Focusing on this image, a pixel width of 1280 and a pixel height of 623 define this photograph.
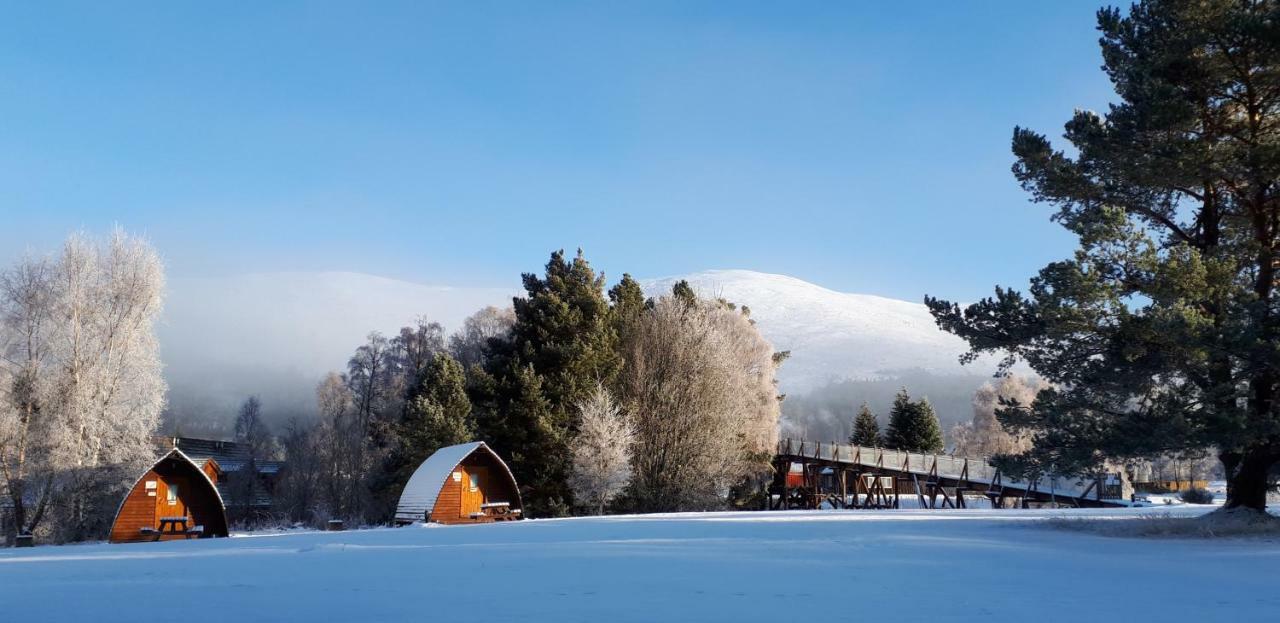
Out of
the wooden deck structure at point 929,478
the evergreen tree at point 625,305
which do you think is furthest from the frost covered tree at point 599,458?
the wooden deck structure at point 929,478

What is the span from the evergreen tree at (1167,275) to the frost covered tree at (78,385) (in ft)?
101

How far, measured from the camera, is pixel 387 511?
39.9m

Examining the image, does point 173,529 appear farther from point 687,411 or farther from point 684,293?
point 684,293

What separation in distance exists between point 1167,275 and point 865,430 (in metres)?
50.4

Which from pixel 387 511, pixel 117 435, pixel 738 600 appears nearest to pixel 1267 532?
pixel 738 600

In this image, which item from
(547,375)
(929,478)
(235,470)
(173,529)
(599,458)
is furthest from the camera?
(235,470)

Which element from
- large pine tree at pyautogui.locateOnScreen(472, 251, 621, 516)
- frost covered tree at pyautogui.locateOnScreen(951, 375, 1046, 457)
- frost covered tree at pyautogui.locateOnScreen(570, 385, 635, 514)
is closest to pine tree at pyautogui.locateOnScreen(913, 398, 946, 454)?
frost covered tree at pyautogui.locateOnScreen(951, 375, 1046, 457)

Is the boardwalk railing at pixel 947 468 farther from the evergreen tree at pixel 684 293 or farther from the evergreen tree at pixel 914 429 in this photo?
the evergreen tree at pixel 914 429

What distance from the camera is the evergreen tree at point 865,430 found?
64.7 metres

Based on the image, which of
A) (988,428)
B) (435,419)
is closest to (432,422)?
(435,419)

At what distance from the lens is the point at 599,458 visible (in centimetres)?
3547

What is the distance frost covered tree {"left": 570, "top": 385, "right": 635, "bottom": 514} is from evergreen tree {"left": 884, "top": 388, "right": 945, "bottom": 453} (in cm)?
3079

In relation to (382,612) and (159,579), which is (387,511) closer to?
(159,579)

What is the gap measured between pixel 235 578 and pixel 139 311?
29968 mm
